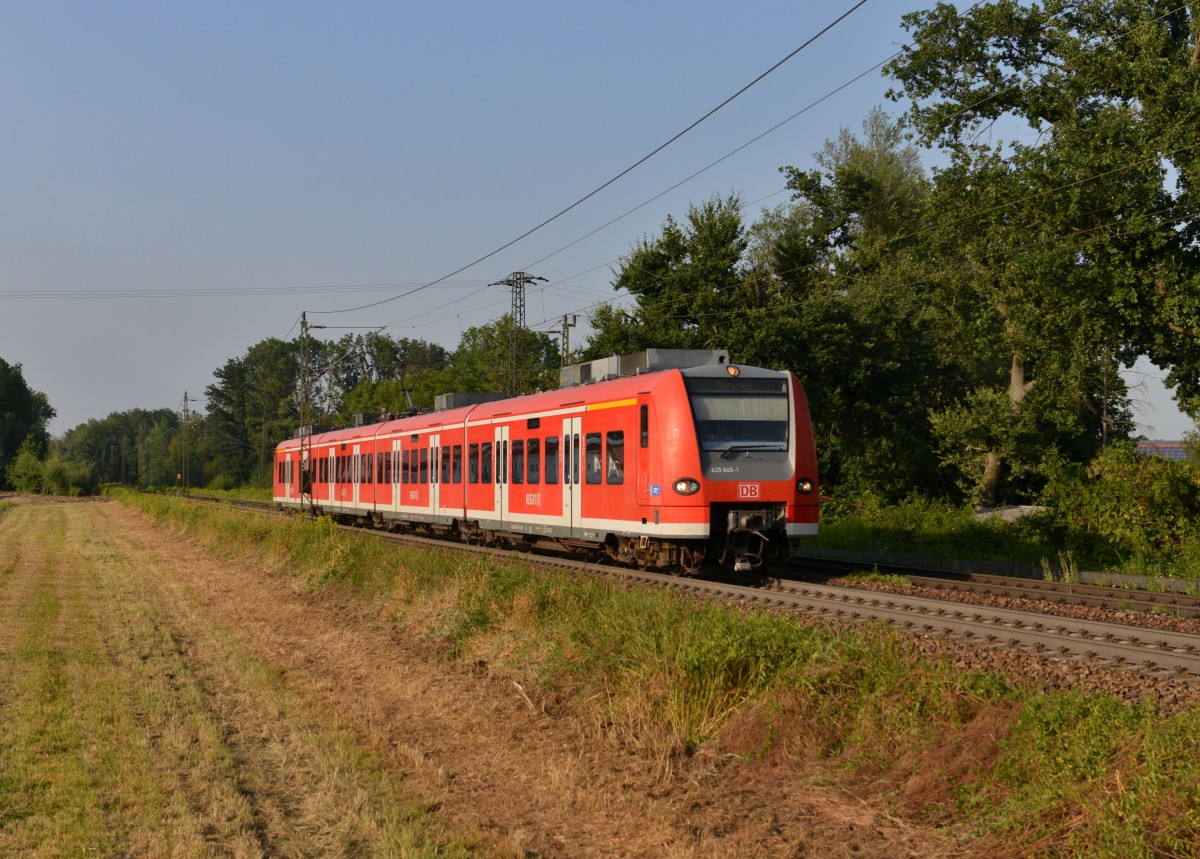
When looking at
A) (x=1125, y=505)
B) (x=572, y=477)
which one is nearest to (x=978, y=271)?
(x=1125, y=505)

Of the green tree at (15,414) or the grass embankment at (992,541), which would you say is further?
the green tree at (15,414)

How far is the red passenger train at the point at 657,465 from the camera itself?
624 inches

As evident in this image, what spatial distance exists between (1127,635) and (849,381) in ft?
83.9

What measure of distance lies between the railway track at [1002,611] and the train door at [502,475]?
157 inches

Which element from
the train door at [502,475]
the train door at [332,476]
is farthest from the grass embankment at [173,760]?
the train door at [332,476]

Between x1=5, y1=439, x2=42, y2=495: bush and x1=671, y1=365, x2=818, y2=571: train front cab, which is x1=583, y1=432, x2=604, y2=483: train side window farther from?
x1=5, y1=439, x2=42, y2=495: bush

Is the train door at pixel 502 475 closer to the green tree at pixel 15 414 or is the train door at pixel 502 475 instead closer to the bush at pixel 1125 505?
the bush at pixel 1125 505

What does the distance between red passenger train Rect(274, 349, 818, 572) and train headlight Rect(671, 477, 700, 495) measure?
0.05 ft

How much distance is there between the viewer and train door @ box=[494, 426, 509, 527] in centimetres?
2233

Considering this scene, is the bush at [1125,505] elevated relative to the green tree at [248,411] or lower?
lower

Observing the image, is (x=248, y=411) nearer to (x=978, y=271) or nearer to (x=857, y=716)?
(x=978, y=271)

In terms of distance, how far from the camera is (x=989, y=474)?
106ft

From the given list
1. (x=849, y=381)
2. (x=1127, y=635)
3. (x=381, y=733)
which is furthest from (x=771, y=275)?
(x=381, y=733)

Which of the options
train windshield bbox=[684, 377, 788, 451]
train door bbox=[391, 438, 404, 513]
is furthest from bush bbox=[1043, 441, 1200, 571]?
train door bbox=[391, 438, 404, 513]
